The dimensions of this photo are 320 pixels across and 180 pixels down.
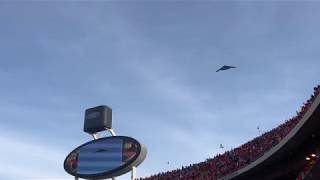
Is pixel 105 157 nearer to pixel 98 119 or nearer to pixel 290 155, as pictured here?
pixel 98 119

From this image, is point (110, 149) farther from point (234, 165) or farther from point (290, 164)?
point (290, 164)

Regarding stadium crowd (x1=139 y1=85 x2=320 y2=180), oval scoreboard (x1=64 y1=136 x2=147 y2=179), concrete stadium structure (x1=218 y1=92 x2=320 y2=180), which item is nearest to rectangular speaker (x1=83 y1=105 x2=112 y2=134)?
oval scoreboard (x1=64 y1=136 x2=147 y2=179)

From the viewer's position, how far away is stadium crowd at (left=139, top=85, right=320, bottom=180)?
35.9m

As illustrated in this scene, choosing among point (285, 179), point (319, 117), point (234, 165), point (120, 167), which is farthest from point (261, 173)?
point (120, 167)

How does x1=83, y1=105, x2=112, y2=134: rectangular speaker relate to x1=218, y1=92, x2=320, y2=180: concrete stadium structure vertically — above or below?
above

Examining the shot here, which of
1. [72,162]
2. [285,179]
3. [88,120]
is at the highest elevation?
[88,120]

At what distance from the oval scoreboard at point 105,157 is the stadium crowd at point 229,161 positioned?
17.7ft

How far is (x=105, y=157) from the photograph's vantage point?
47094 mm

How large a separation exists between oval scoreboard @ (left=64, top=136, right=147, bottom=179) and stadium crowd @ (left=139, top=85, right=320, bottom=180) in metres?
5.38

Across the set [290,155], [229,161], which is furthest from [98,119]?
[290,155]

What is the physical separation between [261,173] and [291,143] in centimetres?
577

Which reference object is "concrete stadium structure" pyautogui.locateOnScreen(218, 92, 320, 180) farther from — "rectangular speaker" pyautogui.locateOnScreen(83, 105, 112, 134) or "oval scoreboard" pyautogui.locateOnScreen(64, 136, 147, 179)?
"rectangular speaker" pyautogui.locateOnScreen(83, 105, 112, 134)

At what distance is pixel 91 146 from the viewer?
49438 mm

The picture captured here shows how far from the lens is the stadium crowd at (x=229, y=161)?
118 ft
